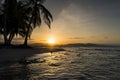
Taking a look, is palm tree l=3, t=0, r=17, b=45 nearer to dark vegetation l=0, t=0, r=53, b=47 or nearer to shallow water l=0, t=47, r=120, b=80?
dark vegetation l=0, t=0, r=53, b=47

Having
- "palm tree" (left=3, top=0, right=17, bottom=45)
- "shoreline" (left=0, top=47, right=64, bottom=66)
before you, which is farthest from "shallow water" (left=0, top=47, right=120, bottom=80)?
"palm tree" (left=3, top=0, right=17, bottom=45)

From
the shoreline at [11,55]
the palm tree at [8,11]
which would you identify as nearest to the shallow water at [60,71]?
the shoreline at [11,55]

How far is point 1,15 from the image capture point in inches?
1560

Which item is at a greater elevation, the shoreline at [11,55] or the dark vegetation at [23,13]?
the dark vegetation at [23,13]

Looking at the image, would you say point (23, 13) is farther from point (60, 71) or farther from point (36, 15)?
point (60, 71)

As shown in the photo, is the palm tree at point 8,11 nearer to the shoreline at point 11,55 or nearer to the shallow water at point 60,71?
the shoreline at point 11,55

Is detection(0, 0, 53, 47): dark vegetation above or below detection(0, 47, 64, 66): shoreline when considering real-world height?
above

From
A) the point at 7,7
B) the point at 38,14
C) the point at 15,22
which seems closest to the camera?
the point at 7,7

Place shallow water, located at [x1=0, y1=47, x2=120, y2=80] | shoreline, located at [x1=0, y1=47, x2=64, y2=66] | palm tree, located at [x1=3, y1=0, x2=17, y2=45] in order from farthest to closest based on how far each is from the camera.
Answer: palm tree, located at [x1=3, y1=0, x2=17, y2=45] → shoreline, located at [x1=0, y1=47, x2=64, y2=66] → shallow water, located at [x1=0, y1=47, x2=120, y2=80]

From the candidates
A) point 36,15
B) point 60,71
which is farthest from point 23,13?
point 60,71

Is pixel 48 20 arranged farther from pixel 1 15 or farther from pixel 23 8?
pixel 1 15

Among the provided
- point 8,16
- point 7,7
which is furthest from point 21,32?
point 7,7

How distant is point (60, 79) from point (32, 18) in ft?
85.1

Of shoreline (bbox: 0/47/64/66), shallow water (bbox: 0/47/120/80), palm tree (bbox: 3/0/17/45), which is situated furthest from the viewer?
palm tree (bbox: 3/0/17/45)
